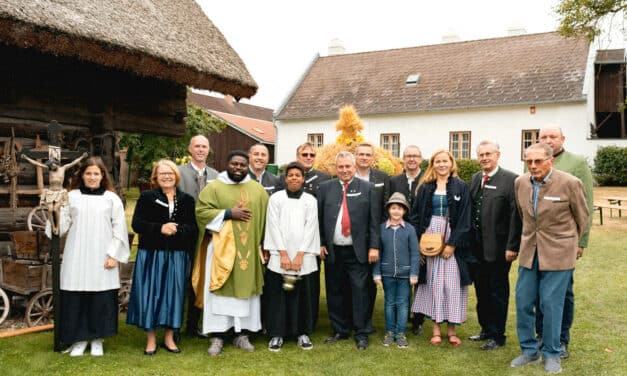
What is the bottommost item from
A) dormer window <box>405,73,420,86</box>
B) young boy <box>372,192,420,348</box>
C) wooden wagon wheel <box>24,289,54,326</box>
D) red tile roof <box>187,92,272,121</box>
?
wooden wagon wheel <box>24,289,54,326</box>

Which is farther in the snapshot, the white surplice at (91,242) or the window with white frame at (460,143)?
the window with white frame at (460,143)

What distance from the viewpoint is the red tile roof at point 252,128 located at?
34375 mm

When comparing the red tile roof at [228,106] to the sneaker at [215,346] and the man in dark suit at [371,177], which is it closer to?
the man in dark suit at [371,177]

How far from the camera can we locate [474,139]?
24844 mm

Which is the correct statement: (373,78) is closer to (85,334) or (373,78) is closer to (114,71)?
(114,71)

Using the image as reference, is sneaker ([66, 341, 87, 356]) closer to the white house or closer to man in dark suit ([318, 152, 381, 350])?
→ man in dark suit ([318, 152, 381, 350])

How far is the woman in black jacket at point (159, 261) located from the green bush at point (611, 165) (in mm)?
21173

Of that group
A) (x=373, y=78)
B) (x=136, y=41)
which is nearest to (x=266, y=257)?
(x=136, y=41)

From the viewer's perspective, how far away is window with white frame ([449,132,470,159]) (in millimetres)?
25219

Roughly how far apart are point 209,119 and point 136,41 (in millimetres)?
20728

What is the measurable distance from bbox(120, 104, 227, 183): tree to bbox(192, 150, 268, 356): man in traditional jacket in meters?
17.2

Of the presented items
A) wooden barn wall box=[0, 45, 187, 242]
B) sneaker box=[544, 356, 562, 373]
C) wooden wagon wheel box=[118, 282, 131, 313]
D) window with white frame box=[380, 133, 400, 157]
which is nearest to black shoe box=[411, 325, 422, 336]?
sneaker box=[544, 356, 562, 373]

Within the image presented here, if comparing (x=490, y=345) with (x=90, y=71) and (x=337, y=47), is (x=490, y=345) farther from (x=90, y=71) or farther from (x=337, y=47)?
(x=337, y=47)

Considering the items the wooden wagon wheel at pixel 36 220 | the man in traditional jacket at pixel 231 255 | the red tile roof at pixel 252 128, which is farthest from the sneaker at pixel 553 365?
the red tile roof at pixel 252 128
